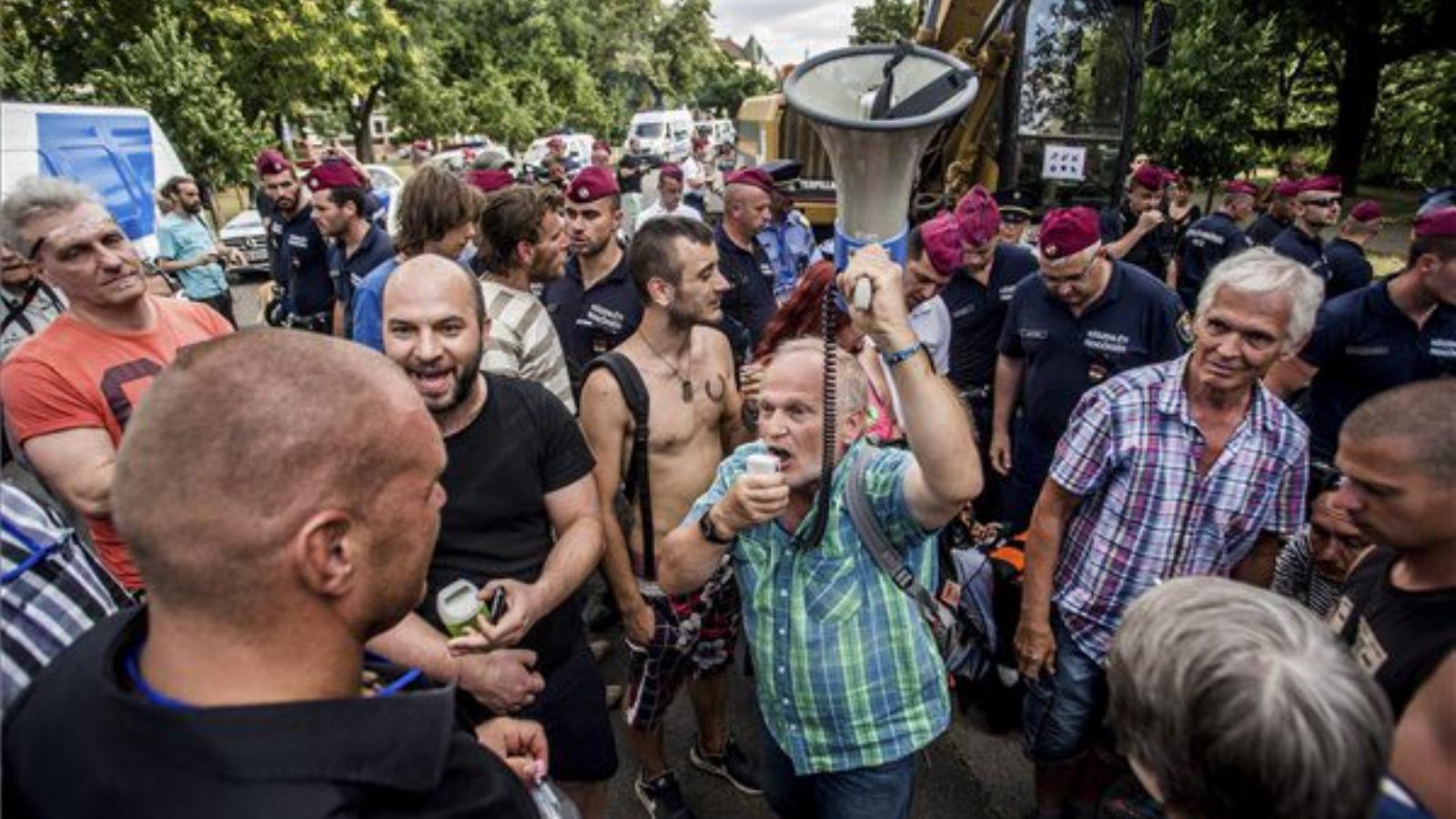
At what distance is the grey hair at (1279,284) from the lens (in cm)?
249

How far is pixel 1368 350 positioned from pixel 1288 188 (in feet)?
18.0

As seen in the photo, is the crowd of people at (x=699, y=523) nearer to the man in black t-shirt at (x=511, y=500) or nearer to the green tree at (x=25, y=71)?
the man in black t-shirt at (x=511, y=500)

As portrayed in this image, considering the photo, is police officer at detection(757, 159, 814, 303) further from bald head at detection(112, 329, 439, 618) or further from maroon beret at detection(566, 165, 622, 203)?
bald head at detection(112, 329, 439, 618)

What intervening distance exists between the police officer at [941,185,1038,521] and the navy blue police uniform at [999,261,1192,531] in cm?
79

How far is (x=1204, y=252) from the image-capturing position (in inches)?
296

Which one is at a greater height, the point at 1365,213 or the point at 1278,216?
the point at 1365,213

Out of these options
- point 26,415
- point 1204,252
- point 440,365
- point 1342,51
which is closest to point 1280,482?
point 440,365

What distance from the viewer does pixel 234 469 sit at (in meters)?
1.11

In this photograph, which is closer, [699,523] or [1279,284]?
[699,523]

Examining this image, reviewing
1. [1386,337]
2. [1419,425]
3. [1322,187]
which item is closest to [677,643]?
[1419,425]

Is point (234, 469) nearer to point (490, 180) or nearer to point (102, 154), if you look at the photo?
point (490, 180)

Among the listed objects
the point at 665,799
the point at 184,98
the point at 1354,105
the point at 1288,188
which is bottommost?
the point at 665,799

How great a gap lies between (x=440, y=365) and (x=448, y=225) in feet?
7.12

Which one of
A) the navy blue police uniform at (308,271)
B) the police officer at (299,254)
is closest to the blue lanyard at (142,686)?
the police officer at (299,254)
